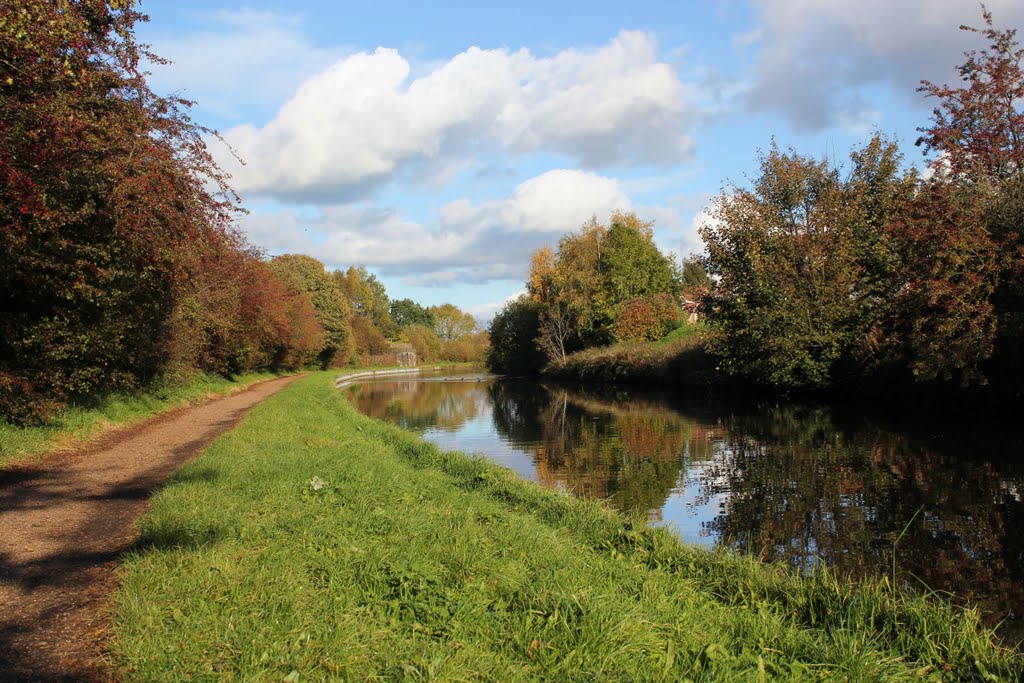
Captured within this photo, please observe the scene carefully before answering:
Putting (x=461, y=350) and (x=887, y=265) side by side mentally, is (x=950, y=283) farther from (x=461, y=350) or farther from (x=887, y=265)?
(x=461, y=350)

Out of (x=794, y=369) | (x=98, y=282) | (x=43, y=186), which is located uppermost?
(x=43, y=186)

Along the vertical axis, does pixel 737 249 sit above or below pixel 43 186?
above

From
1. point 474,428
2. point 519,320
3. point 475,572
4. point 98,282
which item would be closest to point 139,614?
point 475,572

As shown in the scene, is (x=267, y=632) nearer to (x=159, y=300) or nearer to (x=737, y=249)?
(x=159, y=300)

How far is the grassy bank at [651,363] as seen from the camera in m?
36.5

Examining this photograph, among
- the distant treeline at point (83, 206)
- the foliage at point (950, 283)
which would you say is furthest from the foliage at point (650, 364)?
the distant treeline at point (83, 206)

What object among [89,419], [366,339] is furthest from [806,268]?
[366,339]

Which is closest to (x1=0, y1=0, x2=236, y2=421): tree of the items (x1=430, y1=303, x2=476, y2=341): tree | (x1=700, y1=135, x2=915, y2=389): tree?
(x1=700, y1=135, x2=915, y2=389): tree

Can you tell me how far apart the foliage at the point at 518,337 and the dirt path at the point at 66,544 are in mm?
50102

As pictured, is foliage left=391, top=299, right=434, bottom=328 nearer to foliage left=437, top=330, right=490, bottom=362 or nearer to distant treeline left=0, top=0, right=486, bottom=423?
foliage left=437, top=330, right=490, bottom=362

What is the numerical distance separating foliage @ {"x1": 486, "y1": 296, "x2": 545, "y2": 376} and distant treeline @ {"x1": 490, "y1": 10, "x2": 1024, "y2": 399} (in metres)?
32.1

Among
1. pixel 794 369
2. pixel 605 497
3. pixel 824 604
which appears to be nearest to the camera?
pixel 824 604

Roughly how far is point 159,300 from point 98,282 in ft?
16.7

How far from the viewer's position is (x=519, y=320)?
65250 mm
